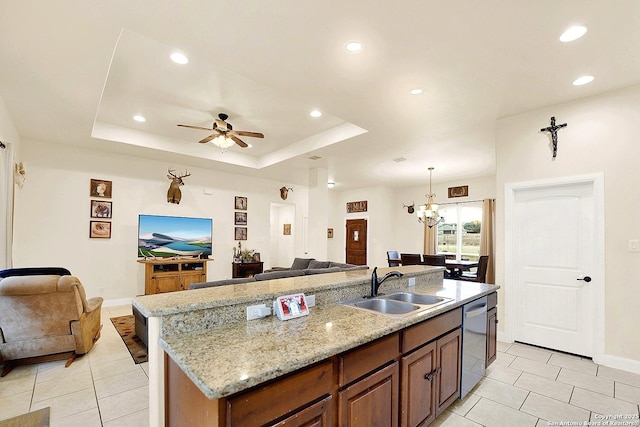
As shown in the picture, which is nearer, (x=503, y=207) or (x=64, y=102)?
(x=64, y=102)

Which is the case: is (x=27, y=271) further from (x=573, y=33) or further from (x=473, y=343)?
(x=573, y=33)

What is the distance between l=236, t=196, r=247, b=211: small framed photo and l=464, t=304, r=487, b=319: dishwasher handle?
5.78m

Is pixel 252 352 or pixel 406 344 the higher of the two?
pixel 252 352

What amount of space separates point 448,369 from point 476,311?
60 centimetres

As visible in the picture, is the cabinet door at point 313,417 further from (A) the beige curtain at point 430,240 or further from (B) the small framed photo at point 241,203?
(A) the beige curtain at point 430,240

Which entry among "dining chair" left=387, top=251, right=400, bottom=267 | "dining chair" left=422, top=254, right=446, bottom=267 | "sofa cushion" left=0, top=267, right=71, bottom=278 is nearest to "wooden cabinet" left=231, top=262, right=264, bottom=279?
"dining chair" left=387, top=251, right=400, bottom=267

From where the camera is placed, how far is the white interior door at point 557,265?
10.6ft

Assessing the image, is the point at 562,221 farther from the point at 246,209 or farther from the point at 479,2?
the point at 246,209

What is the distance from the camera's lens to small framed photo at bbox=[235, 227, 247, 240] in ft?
23.3

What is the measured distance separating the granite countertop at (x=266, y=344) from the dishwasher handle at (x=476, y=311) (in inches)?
22.1

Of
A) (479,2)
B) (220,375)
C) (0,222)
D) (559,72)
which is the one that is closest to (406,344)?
(220,375)

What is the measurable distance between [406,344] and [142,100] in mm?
4161

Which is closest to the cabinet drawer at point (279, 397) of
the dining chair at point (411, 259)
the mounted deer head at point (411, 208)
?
the dining chair at point (411, 259)

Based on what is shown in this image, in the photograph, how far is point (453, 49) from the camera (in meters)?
2.45
